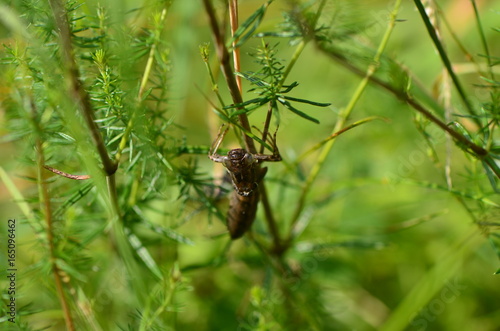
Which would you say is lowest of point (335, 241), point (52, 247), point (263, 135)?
point (52, 247)

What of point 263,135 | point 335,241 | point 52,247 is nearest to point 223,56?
point 263,135

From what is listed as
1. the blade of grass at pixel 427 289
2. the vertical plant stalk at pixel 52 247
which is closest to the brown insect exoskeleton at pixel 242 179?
the vertical plant stalk at pixel 52 247

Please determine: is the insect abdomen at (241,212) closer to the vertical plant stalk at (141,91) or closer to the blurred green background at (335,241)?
the blurred green background at (335,241)

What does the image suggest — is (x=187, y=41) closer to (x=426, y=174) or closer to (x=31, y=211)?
(x=31, y=211)

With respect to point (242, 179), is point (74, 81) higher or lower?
higher

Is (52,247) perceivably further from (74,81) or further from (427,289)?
(427,289)

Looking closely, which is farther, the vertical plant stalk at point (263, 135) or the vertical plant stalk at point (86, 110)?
the vertical plant stalk at point (263, 135)

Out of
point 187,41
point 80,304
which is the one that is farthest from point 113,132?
point 187,41
